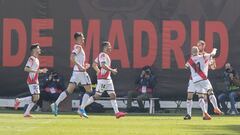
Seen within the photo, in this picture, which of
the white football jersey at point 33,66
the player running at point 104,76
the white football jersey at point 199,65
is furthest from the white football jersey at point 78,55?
the white football jersey at point 199,65

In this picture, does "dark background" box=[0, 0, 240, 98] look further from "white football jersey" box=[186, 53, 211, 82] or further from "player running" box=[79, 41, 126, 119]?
"player running" box=[79, 41, 126, 119]

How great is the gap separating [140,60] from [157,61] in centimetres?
66

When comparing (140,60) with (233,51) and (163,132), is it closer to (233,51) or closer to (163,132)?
(233,51)

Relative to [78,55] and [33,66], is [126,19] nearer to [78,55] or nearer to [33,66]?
[33,66]

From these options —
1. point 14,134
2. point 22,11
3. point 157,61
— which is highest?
point 22,11

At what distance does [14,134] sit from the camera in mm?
12812

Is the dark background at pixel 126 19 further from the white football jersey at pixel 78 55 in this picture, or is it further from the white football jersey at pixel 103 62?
the white football jersey at pixel 78 55

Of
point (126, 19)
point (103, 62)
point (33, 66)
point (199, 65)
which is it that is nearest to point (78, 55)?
point (103, 62)

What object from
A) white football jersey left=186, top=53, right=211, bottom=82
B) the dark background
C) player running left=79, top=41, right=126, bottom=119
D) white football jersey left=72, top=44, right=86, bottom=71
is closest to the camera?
white football jersey left=72, top=44, right=86, bottom=71

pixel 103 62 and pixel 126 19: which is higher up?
pixel 126 19

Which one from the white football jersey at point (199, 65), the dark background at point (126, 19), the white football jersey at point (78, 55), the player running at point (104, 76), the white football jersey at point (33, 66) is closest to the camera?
the white football jersey at point (78, 55)

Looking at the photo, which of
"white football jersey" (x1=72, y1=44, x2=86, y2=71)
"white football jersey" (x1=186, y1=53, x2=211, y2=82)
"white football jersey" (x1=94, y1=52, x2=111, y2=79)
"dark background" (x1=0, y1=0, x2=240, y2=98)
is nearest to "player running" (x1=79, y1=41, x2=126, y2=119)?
"white football jersey" (x1=94, y1=52, x2=111, y2=79)

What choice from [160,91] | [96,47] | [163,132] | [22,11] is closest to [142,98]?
[160,91]

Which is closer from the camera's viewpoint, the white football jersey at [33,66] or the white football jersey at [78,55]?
the white football jersey at [78,55]
